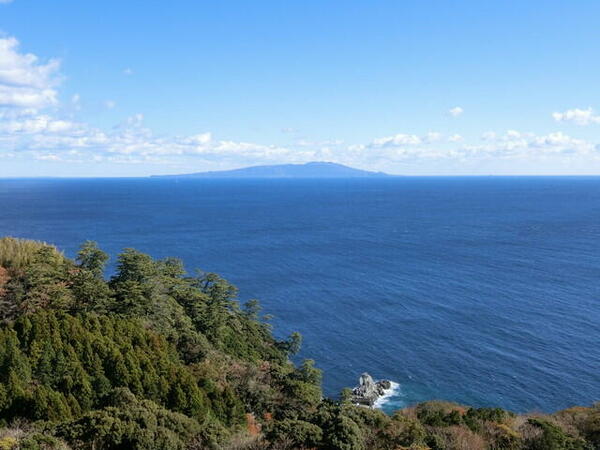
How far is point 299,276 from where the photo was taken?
93.2 metres

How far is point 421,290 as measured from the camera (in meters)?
83.4

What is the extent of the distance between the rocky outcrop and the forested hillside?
7.21 metres

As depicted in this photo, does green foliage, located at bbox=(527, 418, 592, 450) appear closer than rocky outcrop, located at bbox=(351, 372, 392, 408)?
Yes

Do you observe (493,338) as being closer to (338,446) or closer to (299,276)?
(299,276)

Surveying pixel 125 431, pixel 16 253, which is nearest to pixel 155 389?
pixel 125 431

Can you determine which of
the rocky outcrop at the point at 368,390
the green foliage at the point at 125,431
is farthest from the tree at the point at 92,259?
the rocky outcrop at the point at 368,390

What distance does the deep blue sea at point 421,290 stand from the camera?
5334 centimetres

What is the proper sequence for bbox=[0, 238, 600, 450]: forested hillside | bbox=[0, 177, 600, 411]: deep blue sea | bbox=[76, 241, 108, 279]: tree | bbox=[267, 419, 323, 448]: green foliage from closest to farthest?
bbox=[267, 419, 323, 448]: green foliage → bbox=[0, 238, 600, 450]: forested hillside → bbox=[76, 241, 108, 279]: tree → bbox=[0, 177, 600, 411]: deep blue sea

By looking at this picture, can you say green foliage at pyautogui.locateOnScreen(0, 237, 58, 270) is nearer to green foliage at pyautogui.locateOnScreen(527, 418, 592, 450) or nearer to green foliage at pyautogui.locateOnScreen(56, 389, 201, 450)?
green foliage at pyautogui.locateOnScreen(56, 389, 201, 450)

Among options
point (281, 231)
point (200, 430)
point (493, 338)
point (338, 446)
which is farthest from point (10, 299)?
point (281, 231)

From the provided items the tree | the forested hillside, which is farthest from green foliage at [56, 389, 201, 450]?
the tree

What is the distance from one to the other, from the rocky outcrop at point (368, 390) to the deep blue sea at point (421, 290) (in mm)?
1985

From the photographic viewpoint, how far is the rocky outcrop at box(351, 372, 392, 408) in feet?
157

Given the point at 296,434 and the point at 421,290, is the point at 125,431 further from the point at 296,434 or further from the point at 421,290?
the point at 421,290
